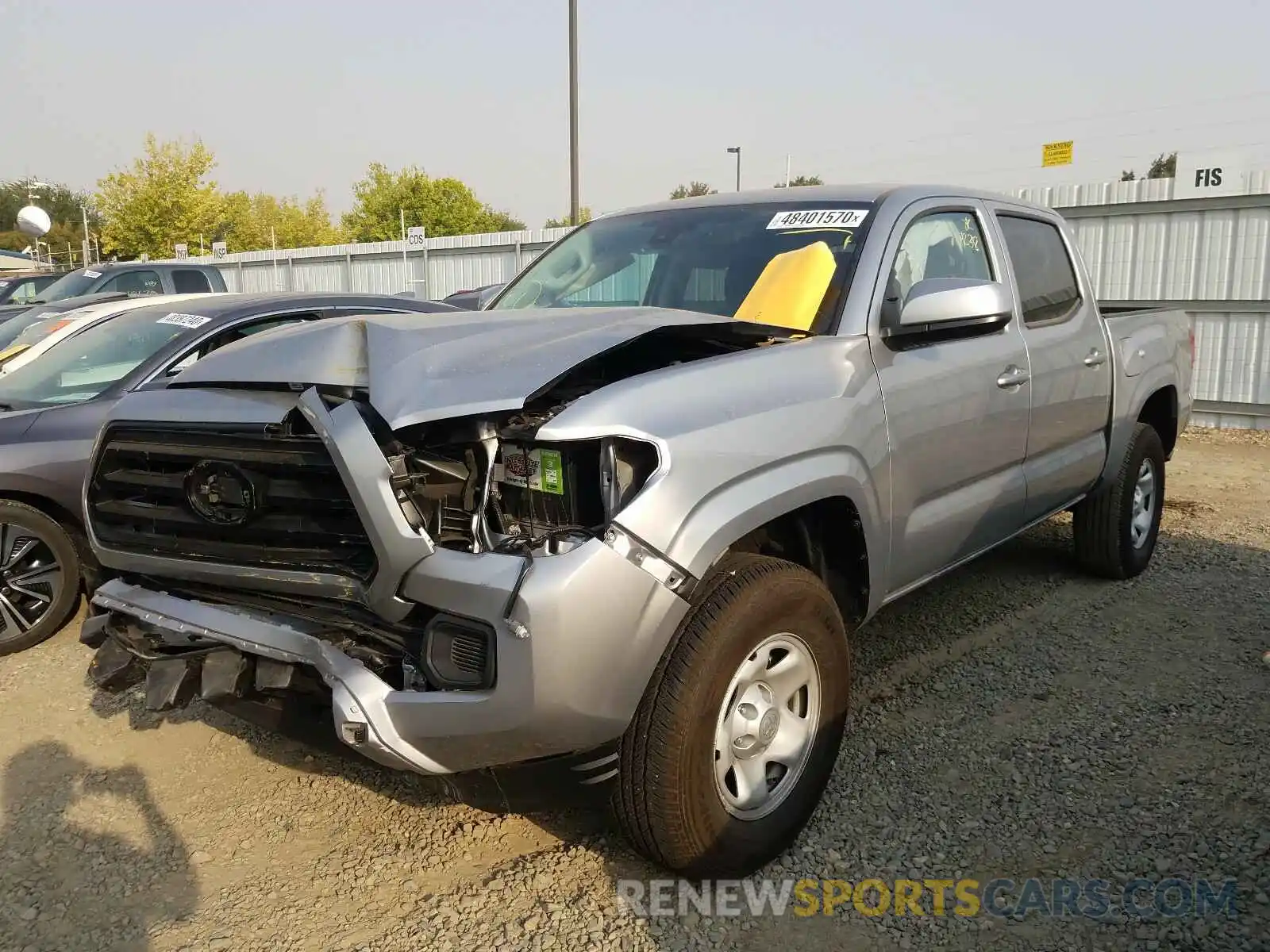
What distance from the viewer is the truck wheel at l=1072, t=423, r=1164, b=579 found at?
495 cm

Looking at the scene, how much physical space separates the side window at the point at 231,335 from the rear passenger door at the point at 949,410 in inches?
113

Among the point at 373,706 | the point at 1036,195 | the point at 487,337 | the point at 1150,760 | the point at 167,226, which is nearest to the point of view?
the point at 373,706

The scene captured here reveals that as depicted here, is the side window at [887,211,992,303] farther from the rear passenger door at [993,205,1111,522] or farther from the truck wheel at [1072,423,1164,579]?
the truck wheel at [1072,423,1164,579]

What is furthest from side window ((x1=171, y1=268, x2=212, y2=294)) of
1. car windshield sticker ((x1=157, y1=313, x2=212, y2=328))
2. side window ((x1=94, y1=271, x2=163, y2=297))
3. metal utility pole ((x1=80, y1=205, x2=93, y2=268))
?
metal utility pole ((x1=80, y1=205, x2=93, y2=268))

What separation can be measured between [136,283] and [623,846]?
10.4 meters

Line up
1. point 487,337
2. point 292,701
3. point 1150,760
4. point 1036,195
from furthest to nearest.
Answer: point 1036,195, point 1150,760, point 487,337, point 292,701

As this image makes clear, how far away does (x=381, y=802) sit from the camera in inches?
124

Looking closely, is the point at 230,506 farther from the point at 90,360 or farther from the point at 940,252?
the point at 90,360

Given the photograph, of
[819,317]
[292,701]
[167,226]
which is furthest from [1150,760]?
[167,226]

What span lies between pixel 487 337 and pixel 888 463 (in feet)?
4.22

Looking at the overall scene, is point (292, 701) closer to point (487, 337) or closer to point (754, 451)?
point (487, 337)

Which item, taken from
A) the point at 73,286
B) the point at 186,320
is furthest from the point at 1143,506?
the point at 73,286

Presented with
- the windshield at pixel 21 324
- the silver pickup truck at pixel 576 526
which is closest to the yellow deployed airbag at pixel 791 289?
the silver pickup truck at pixel 576 526

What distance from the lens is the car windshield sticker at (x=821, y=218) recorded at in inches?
137
